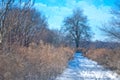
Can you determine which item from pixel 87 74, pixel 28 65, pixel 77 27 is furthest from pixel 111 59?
pixel 77 27

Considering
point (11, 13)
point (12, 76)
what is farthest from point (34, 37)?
point (12, 76)

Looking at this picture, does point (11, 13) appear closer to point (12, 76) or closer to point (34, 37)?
point (12, 76)

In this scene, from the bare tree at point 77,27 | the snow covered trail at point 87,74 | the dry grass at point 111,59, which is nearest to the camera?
the snow covered trail at point 87,74

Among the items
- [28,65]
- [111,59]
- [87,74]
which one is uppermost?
[28,65]

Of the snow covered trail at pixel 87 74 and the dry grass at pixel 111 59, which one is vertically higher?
the dry grass at pixel 111 59

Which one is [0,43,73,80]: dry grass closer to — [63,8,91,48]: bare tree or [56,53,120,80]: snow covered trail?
[56,53,120,80]: snow covered trail

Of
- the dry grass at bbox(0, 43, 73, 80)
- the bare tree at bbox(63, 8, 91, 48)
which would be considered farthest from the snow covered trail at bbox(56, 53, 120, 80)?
the bare tree at bbox(63, 8, 91, 48)

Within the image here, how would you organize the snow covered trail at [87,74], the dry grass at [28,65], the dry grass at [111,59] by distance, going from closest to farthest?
the dry grass at [28,65]
the snow covered trail at [87,74]
the dry grass at [111,59]

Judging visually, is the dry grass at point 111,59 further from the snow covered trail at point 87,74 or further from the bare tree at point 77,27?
the bare tree at point 77,27

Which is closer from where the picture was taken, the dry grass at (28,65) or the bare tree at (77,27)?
the dry grass at (28,65)

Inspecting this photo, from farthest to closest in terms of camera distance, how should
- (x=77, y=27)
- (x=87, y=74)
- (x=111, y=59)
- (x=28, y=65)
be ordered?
(x=77, y=27)
(x=111, y=59)
(x=87, y=74)
(x=28, y=65)

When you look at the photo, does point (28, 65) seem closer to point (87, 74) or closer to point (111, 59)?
point (87, 74)

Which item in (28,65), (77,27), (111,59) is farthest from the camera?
(77,27)

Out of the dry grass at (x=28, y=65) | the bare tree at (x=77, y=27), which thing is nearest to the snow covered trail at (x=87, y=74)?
the dry grass at (x=28, y=65)
